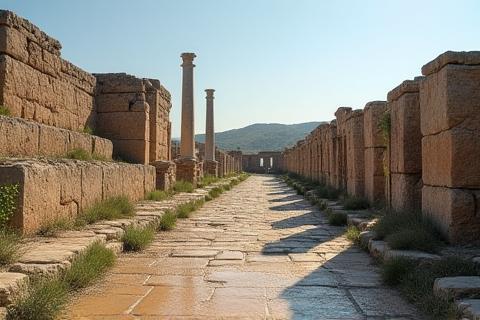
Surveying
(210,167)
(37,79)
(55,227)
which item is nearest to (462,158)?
(55,227)

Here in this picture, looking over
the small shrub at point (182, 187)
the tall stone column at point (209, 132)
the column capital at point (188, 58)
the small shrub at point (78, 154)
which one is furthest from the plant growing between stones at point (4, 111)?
the tall stone column at point (209, 132)

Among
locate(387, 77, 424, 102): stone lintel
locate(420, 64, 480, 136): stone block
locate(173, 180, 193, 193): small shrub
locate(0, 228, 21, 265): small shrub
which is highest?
locate(387, 77, 424, 102): stone lintel

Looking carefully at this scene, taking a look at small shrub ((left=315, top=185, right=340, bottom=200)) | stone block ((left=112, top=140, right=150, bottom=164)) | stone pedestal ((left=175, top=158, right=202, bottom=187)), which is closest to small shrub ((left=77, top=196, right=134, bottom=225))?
stone block ((left=112, top=140, right=150, bottom=164))

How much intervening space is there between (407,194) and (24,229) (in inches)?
215

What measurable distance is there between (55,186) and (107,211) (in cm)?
149

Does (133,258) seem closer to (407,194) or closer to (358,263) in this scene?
(358,263)

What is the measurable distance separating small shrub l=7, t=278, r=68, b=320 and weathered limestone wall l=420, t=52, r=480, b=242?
14.0 feet

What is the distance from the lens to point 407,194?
7781 millimetres

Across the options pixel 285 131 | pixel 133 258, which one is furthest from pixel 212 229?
pixel 285 131

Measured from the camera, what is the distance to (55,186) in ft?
21.8

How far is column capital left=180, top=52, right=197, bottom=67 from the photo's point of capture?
20.3 m

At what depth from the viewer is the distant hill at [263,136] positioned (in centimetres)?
14238

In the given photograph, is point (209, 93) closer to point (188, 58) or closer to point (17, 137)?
point (188, 58)

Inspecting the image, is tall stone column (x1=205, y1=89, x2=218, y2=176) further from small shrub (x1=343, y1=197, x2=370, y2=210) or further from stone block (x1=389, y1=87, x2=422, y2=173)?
stone block (x1=389, y1=87, x2=422, y2=173)
